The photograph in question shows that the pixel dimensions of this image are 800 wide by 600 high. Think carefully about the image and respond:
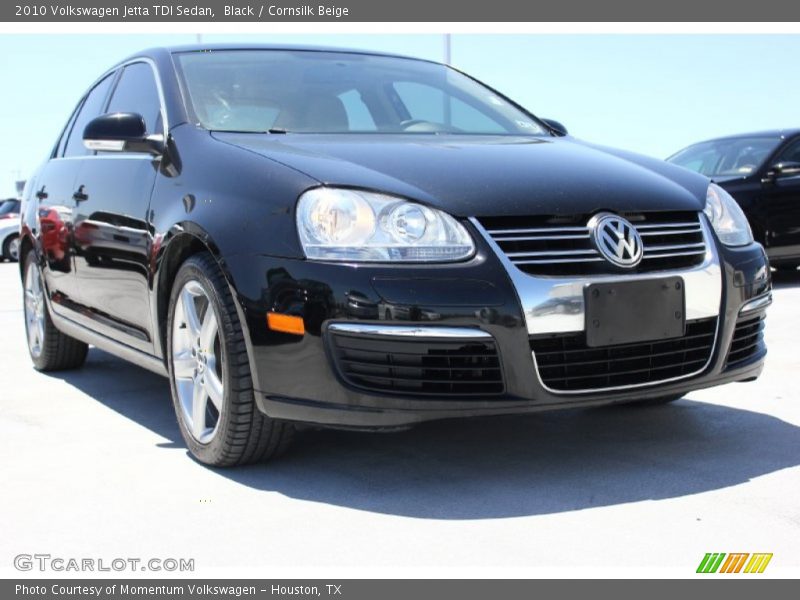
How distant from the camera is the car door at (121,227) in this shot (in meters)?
4.39

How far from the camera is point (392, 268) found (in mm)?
3395

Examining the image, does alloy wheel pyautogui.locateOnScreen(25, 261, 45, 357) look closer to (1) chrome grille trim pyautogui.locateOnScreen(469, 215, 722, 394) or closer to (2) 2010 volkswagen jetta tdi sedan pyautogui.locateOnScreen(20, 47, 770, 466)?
(2) 2010 volkswagen jetta tdi sedan pyautogui.locateOnScreen(20, 47, 770, 466)

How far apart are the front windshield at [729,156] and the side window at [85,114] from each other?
6.24 meters

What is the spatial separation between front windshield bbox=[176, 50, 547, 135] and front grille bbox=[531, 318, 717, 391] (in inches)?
54.8

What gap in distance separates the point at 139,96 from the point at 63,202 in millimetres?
797

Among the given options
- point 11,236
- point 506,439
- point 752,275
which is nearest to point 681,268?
point 752,275

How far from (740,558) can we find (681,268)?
110 cm

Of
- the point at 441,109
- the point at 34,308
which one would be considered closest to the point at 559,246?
the point at 441,109

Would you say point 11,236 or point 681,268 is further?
point 11,236

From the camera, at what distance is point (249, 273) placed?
140 inches

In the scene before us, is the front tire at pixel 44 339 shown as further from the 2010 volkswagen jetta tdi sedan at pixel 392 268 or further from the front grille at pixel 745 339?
the front grille at pixel 745 339
